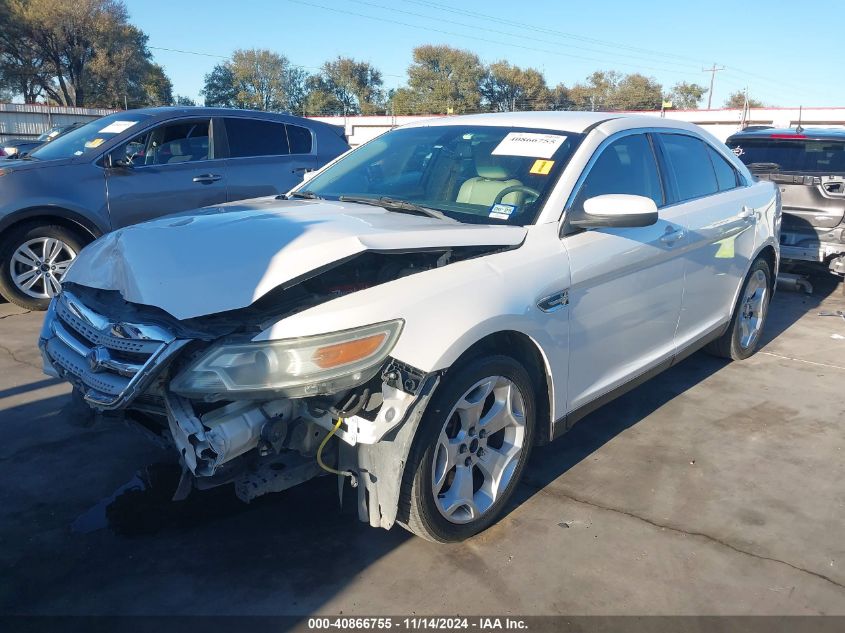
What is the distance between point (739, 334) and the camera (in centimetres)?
532

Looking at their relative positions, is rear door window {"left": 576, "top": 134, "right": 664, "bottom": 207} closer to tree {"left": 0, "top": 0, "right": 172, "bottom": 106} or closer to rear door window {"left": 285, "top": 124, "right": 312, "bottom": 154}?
rear door window {"left": 285, "top": 124, "right": 312, "bottom": 154}

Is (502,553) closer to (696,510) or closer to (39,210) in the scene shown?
(696,510)

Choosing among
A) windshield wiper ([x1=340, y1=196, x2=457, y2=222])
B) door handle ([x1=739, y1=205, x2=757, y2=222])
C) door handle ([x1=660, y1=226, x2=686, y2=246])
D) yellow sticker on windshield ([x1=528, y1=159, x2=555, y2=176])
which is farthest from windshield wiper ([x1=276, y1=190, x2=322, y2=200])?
door handle ([x1=739, y1=205, x2=757, y2=222])

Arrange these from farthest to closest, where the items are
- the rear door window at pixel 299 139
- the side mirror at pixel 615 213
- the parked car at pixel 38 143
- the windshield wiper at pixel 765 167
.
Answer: the windshield wiper at pixel 765 167 < the rear door window at pixel 299 139 < the parked car at pixel 38 143 < the side mirror at pixel 615 213

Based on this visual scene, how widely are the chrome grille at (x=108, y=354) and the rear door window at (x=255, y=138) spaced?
4.60 metres

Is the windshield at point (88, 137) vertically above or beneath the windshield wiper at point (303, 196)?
above

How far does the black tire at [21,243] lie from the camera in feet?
20.1

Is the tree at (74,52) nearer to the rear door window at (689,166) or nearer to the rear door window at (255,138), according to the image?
the rear door window at (255,138)

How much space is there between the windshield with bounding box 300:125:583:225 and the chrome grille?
1.49 meters

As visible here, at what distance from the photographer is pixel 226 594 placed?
261 centimetres

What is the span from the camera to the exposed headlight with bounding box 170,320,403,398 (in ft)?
7.80

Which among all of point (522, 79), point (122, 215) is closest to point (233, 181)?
point (122, 215)

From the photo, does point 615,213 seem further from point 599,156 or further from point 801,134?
point 801,134

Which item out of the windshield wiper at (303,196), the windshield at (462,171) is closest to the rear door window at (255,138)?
the windshield at (462,171)
